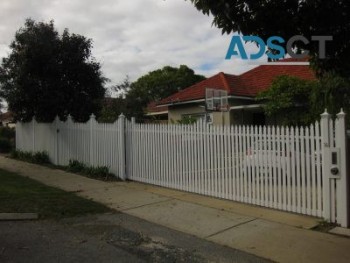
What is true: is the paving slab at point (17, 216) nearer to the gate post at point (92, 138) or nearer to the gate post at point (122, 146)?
the gate post at point (122, 146)

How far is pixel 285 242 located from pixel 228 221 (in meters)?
1.47

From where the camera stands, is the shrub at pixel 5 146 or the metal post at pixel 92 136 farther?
the shrub at pixel 5 146

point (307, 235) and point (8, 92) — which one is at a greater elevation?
point (8, 92)

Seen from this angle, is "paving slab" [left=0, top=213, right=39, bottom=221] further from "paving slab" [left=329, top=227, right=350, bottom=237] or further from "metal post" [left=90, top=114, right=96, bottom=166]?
"metal post" [left=90, top=114, right=96, bottom=166]

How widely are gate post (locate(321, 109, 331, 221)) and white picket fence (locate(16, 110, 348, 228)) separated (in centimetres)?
2

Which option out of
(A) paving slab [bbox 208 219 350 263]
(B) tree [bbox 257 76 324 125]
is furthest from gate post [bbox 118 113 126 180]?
(B) tree [bbox 257 76 324 125]

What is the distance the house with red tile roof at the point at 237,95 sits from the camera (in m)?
22.2

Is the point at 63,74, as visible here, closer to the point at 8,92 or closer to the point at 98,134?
the point at 8,92

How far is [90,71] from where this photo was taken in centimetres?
1759

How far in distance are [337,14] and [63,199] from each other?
7.13 metres

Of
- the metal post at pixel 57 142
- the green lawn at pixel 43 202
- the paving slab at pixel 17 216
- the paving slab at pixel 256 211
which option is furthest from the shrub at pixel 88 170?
the paving slab at pixel 17 216

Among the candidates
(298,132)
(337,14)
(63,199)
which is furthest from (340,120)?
(63,199)

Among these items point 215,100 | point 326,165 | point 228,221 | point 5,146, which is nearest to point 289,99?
point 215,100

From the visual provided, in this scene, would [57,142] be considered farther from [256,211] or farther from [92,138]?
[256,211]
